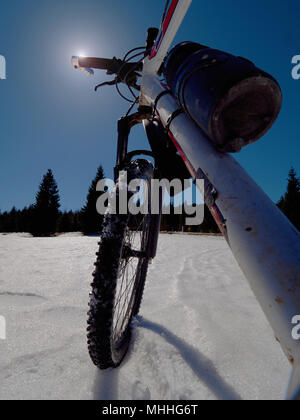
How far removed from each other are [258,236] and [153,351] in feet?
2.95

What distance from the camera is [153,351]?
3.36 ft

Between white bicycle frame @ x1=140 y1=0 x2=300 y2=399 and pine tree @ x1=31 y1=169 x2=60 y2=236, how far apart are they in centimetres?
3162

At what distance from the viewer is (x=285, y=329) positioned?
36 cm

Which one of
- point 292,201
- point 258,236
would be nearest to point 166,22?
point 258,236

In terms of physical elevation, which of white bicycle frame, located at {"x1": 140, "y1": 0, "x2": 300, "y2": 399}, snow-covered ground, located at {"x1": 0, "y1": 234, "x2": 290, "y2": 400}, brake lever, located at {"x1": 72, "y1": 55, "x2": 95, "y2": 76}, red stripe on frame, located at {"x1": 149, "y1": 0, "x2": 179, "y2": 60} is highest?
brake lever, located at {"x1": 72, "y1": 55, "x2": 95, "y2": 76}

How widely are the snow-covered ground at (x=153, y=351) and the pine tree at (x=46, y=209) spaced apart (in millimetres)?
30501

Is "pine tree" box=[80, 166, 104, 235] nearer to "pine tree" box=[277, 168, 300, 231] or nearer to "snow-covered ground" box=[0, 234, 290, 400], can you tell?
"pine tree" box=[277, 168, 300, 231]

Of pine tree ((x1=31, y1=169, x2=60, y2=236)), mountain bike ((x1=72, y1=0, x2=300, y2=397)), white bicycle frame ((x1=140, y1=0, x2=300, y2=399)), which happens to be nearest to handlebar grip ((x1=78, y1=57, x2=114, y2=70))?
mountain bike ((x1=72, y1=0, x2=300, y2=397))

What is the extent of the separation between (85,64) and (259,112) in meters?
1.71

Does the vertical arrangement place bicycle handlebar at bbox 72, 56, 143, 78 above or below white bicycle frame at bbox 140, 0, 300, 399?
above

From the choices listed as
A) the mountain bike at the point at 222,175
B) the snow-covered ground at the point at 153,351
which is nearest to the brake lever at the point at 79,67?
the mountain bike at the point at 222,175

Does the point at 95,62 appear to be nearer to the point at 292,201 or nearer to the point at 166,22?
the point at 166,22

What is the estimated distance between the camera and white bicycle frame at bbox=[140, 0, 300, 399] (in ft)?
1.22
